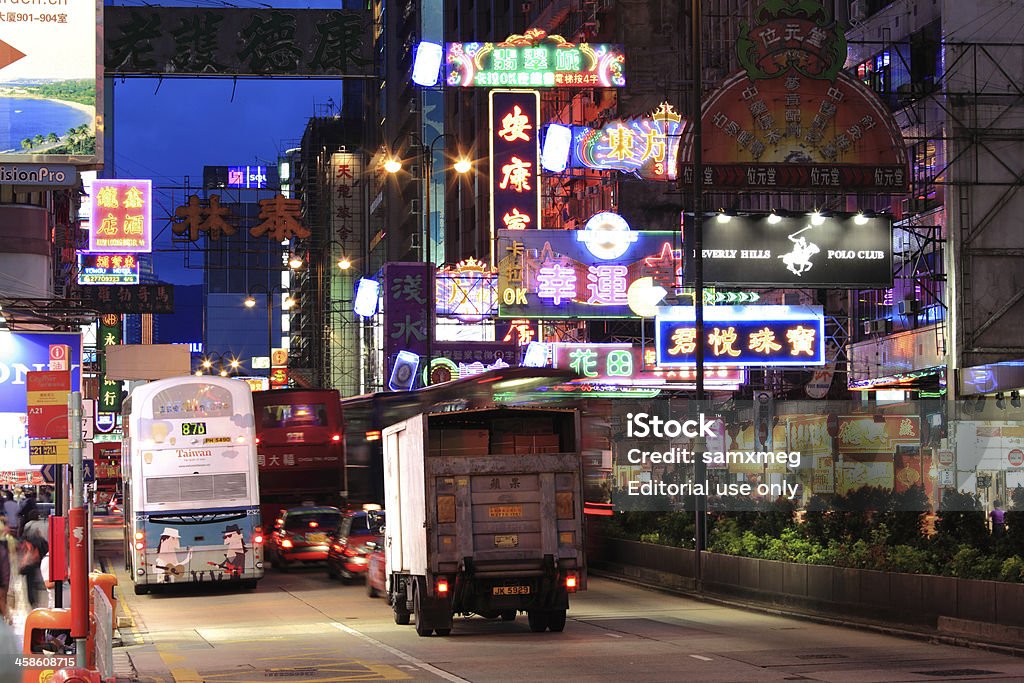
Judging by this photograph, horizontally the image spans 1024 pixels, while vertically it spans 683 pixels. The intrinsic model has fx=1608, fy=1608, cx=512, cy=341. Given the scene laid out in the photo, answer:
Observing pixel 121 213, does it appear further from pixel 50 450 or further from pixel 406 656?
pixel 406 656

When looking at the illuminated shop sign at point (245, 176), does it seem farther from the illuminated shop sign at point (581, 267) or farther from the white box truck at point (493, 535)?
the white box truck at point (493, 535)

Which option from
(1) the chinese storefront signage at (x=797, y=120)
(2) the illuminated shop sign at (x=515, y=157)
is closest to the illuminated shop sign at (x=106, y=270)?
(2) the illuminated shop sign at (x=515, y=157)

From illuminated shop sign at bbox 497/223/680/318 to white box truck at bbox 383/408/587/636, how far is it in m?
25.6

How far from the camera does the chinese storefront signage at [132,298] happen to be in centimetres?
6631

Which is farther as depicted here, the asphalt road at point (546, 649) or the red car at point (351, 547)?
the red car at point (351, 547)

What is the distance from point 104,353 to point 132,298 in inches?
642

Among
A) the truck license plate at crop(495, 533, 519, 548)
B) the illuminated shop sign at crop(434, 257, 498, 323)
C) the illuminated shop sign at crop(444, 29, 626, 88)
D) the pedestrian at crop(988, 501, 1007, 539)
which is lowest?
the truck license plate at crop(495, 533, 519, 548)

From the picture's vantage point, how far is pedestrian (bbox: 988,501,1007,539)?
2153 centimetres

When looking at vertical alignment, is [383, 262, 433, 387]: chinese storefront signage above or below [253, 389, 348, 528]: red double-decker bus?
above

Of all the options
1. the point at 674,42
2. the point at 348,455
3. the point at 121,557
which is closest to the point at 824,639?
the point at 348,455

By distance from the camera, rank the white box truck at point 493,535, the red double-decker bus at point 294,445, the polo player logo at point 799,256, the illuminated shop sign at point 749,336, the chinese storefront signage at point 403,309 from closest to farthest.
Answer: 1. the white box truck at point 493,535
2. the polo player logo at point 799,256
3. the red double-decker bus at point 294,445
4. the illuminated shop sign at point 749,336
5. the chinese storefront signage at point 403,309

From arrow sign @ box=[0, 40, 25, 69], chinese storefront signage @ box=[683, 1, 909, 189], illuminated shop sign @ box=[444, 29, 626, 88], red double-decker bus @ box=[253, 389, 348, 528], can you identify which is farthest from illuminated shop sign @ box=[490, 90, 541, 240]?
arrow sign @ box=[0, 40, 25, 69]

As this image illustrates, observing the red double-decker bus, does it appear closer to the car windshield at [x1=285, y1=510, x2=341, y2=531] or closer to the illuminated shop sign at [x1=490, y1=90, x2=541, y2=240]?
the car windshield at [x1=285, y1=510, x2=341, y2=531]

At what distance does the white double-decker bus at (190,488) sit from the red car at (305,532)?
5.49 metres
